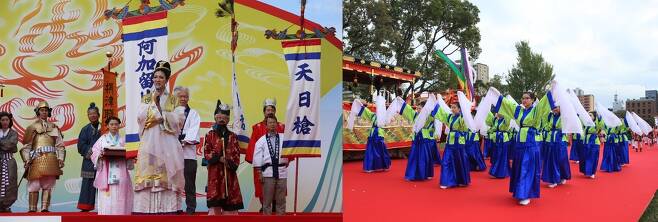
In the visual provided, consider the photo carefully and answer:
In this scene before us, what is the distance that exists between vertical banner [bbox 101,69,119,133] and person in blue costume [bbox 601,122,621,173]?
8964 millimetres

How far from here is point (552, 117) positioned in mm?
6977

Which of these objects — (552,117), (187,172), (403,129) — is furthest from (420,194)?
(403,129)

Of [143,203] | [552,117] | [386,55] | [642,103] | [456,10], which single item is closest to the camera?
[143,203]

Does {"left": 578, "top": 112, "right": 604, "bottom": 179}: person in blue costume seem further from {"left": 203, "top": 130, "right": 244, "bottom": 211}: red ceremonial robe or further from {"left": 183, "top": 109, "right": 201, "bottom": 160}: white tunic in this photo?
{"left": 183, "top": 109, "right": 201, "bottom": 160}: white tunic

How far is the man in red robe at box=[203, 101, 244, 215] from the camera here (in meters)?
3.68

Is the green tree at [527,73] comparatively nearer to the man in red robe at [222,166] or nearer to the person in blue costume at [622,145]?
the person in blue costume at [622,145]

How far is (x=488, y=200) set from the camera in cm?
582

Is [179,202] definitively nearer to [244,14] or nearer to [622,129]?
[244,14]

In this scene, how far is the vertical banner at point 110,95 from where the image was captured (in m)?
3.75

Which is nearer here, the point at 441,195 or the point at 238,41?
the point at 238,41

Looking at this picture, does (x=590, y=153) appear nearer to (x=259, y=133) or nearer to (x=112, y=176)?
(x=259, y=133)

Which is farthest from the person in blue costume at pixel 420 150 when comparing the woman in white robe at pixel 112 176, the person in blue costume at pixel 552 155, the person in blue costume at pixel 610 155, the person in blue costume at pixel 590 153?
the woman in white robe at pixel 112 176

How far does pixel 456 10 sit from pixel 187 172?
63.4 feet

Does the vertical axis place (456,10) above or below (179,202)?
above
